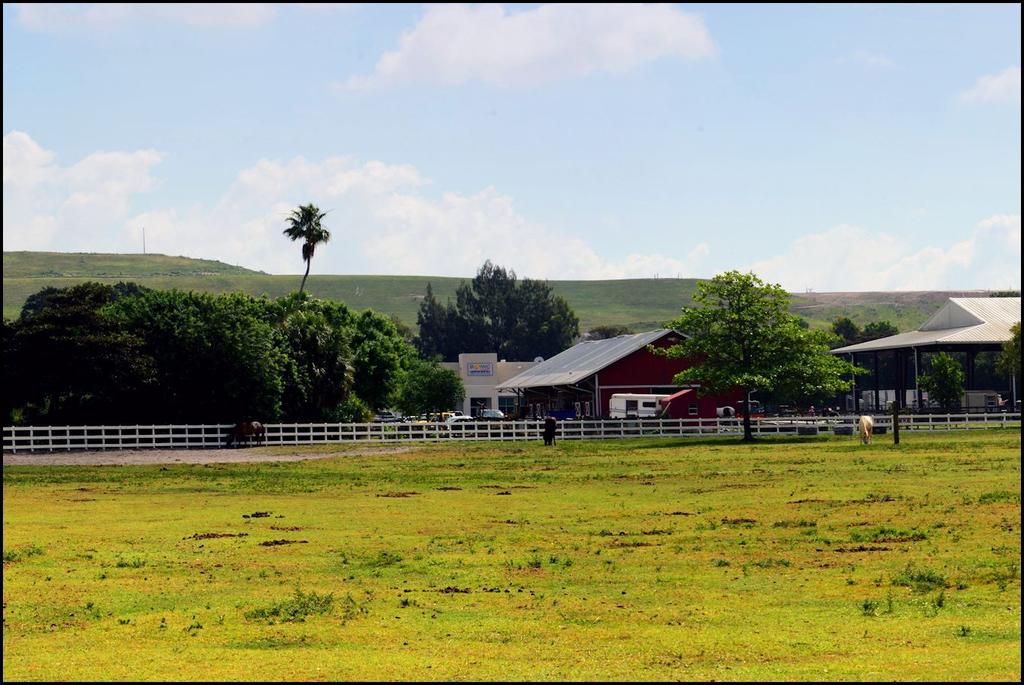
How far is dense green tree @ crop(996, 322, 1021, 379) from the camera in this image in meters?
96.7

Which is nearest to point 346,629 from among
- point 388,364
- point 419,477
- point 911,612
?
point 911,612

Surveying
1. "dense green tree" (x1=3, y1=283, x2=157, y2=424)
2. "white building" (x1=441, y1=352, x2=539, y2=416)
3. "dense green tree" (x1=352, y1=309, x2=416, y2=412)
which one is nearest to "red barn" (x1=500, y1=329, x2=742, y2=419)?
"dense green tree" (x1=352, y1=309, x2=416, y2=412)

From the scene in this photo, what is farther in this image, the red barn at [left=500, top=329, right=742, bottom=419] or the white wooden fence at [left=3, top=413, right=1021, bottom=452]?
the red barn at [left=500, top=329, right=742, bottom=419]

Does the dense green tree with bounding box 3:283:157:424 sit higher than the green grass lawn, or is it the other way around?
the dense green tree with bounding box 3:283:157:424

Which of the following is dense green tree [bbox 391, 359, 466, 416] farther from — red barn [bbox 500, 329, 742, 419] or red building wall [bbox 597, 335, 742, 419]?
red building wall [bbox 597, 335, 742, 419]

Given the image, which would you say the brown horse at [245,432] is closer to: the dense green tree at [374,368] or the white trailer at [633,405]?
the dense green tree at [374,368]

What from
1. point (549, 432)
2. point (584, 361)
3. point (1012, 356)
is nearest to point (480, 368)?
point (584, 361)

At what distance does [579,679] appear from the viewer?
13547 millimetres

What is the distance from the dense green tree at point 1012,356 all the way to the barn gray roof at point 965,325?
6.33ft

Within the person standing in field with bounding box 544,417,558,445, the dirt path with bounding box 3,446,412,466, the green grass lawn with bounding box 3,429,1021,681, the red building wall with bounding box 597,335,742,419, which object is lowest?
the green grass lawn with bounding box 3,429,1021,681

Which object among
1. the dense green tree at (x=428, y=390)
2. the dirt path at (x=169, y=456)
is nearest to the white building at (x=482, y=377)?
the dense green tree at (x=428, y=390)

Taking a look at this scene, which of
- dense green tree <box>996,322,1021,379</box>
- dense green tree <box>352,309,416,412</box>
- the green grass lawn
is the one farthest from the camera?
dense green tree <box>352,309,416,412</box>

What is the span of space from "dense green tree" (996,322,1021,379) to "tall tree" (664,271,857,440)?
27.6 m

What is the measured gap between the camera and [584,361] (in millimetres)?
109625
